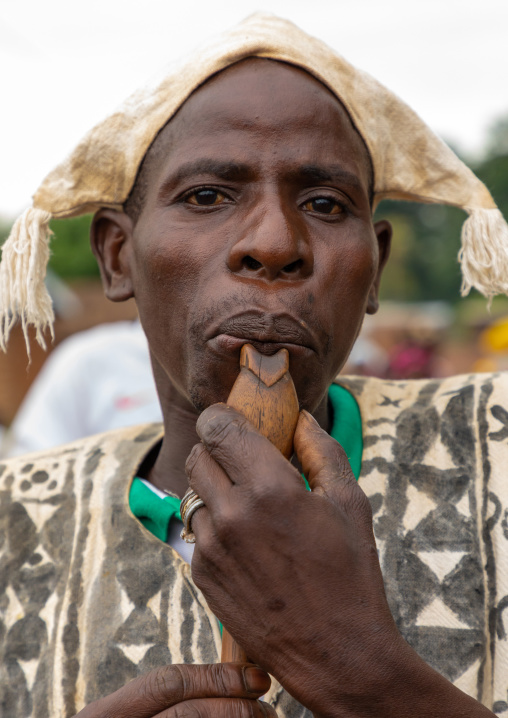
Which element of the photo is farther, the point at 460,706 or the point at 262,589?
the point at 460,706

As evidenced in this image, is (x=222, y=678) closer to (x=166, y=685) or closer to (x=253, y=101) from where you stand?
(x=166, y=685)

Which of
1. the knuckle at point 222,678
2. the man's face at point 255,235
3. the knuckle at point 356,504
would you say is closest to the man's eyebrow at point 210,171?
the man's face at point 255,235

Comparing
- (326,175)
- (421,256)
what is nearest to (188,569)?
(326,175)

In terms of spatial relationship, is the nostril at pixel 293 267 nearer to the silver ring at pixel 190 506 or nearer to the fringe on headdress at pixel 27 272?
the silver ring at pixel 190 506

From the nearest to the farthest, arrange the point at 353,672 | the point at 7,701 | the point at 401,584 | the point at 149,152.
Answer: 1. the point at 353,672
2. the point at 401,584
3. the point at 7,701
4. the point at 149,152

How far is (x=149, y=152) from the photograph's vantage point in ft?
6.73

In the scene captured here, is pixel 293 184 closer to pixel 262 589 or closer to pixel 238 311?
pixel 238 311

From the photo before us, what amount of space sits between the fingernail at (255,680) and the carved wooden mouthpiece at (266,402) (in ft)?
0.12

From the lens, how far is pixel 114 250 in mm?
2248

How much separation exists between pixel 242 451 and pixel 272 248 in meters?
0.54

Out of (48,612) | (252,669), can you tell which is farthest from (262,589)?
(48,612)

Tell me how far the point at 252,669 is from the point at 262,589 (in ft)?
0.83

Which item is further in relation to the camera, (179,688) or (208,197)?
(208,197)

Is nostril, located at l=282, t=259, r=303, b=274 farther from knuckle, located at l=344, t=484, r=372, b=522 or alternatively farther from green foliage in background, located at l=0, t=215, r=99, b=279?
green foliage in background, located at l=0, t=215, r=99, b=279
